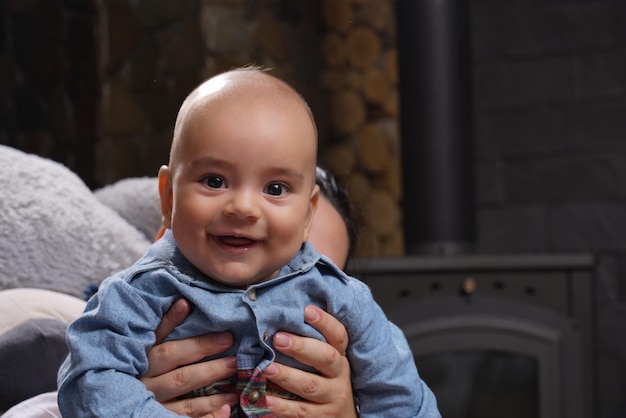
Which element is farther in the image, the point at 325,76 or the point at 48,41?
the point at 325,76

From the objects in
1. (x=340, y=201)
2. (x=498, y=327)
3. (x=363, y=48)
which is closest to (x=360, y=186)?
(x=363, y=48)

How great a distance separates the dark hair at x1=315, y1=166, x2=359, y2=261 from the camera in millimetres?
1448

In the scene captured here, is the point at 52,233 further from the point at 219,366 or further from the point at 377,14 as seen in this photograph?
the point at 377,14

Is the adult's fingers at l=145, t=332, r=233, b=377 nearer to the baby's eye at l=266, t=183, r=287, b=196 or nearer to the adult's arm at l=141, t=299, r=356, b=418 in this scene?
the adult's arm at l=141, t=299, r=356, b=418

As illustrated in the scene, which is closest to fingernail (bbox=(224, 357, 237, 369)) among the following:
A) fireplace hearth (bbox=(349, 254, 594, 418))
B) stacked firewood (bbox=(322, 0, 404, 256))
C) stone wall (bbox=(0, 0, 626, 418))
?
fireplace hearth (bbox=(349, 254, 594, 418))

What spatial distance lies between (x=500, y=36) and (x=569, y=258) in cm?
94

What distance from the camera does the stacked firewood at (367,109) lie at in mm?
3084

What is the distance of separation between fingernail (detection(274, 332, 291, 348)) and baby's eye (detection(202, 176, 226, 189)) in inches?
6.8

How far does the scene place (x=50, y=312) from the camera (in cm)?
116

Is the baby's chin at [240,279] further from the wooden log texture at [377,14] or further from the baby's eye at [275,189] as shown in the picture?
the wooden log texture at [377,14]

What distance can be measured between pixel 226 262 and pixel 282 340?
115 millimetres

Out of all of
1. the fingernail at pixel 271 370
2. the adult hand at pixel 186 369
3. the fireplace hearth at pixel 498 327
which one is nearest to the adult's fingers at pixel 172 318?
the adult hand at pixel 186 369

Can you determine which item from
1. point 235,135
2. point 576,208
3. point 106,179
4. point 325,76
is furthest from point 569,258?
point 235,135

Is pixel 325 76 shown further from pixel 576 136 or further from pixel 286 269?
pixel 286 269
